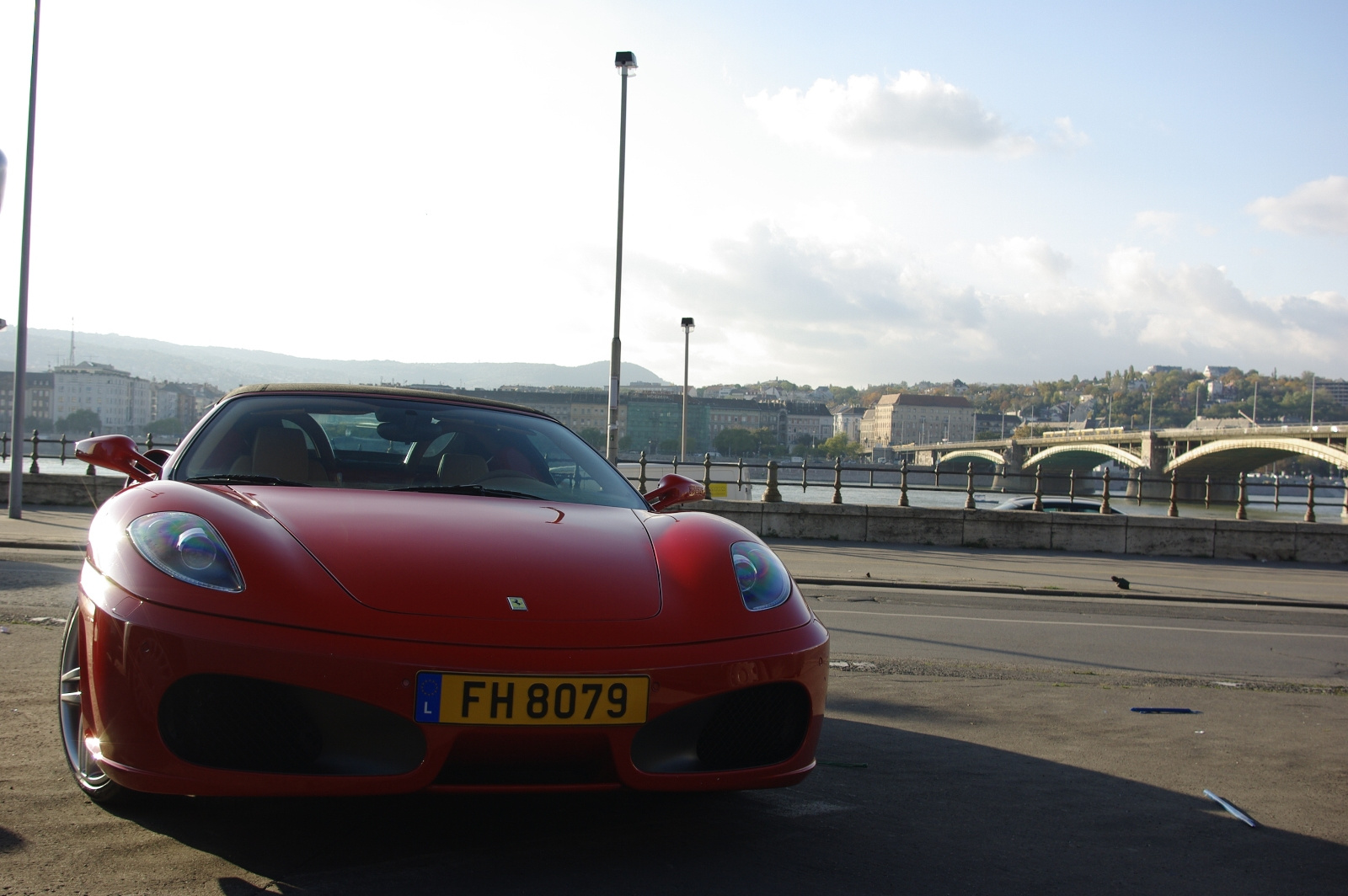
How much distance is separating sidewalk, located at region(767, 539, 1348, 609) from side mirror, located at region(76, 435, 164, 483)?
776cm

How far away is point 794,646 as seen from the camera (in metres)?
2.75

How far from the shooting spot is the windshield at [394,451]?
339 centimetres

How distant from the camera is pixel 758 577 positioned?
2984mm

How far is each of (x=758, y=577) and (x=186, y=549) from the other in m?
1.50

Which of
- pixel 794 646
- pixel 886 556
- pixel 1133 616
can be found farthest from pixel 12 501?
pixel 794 646

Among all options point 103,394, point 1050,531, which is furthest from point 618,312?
point 103,394

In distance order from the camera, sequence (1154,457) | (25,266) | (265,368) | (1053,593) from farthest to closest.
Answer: (265,368)
(1154,457)
(25,266)
(1053,593)

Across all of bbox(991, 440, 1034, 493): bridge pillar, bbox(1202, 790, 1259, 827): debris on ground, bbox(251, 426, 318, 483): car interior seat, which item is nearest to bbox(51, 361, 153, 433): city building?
bbox(991, 440, 1034, 493): bridge pillar

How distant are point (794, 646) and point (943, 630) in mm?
5175

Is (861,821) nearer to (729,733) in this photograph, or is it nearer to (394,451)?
(729,733)

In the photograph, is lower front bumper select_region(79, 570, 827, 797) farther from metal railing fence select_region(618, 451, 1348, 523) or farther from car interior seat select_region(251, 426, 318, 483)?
metal railing fence select_region(618, 451, 1348, 523)

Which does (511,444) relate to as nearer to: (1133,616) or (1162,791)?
(1162,791)

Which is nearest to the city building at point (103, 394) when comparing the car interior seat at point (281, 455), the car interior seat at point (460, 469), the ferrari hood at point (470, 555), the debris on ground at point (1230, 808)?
the car interior seat at point (281, 455)

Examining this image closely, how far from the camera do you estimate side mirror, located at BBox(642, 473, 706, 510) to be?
12.8 ft
